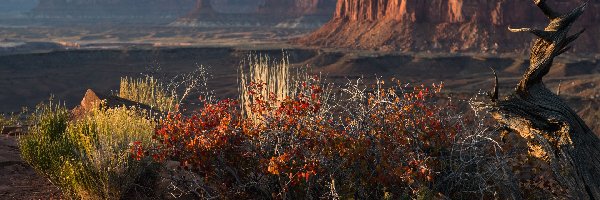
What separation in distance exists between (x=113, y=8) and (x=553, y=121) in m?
164

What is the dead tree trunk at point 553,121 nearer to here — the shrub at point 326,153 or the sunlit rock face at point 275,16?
the shrub at point 326,153

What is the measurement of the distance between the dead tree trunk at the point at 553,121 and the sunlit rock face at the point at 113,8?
157575 millimetres

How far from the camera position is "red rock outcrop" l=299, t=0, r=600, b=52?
→ 2323 inches

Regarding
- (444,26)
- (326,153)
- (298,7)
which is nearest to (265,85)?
(326,153)

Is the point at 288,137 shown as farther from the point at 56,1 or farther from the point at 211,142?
the point at 56,1

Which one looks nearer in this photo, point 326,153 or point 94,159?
point 326,153

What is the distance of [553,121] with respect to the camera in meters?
5.91

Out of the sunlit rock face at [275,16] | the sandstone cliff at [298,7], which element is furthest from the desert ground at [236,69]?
the sandstone cliff at [298,7]

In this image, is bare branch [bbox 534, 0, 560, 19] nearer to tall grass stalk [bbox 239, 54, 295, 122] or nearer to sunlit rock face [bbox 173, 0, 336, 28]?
tall grass stalk [bbox 239, 54, 295, 122]

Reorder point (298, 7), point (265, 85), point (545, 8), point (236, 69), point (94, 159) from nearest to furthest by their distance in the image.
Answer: point (545, 8), point (94, 159), point (265, 85), point (236, 69), point (298, 7)

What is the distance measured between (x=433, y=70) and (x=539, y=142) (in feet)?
153

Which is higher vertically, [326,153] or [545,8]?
[545,8]

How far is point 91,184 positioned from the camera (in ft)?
21.6

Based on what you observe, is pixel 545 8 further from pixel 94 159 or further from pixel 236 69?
pixel 236 69
